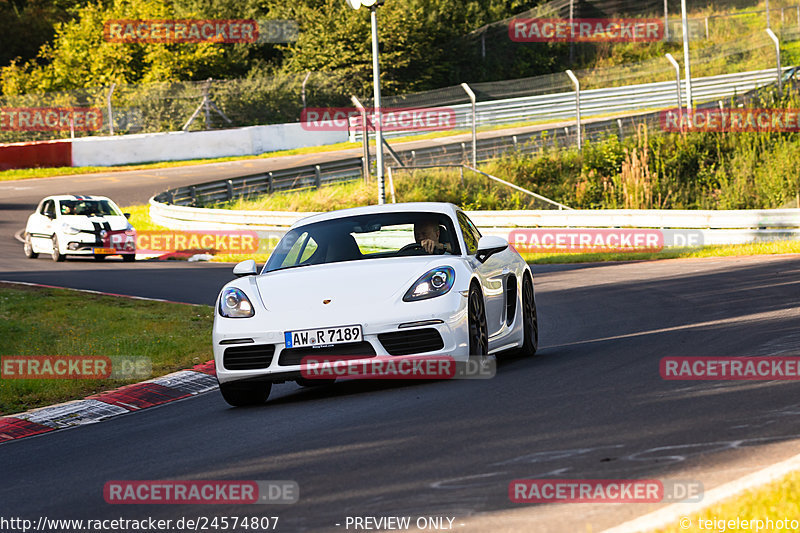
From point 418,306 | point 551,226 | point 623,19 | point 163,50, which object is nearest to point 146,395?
point 418,306

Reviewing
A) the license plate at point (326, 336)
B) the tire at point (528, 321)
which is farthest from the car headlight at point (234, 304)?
the tire at point (528, 321)

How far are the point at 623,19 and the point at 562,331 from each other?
204ft

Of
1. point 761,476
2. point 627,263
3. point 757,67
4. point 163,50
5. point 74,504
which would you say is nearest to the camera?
point 761,476

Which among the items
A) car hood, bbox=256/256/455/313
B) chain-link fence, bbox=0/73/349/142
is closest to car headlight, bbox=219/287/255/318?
car hood, bbox=256/256/455/313

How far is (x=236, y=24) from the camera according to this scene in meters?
66.6

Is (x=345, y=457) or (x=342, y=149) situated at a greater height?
(x=342, y=149)

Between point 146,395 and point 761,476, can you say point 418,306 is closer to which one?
A: point 146,395

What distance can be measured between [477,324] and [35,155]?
4006cm

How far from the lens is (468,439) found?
241 inches

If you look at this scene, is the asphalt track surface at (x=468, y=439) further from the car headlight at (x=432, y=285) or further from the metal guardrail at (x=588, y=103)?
the metal guardrail at (x=588, y=103)

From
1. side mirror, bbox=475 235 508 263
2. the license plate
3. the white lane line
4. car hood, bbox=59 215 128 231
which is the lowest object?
the white lane line

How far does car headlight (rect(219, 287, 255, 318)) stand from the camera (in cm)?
845

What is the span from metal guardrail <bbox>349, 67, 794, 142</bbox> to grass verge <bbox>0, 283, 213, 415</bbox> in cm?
3176

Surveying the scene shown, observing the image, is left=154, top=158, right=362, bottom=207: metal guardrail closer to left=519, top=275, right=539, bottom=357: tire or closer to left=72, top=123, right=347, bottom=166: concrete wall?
left=72, top=123, right=347, bottom=166: concrete wall
